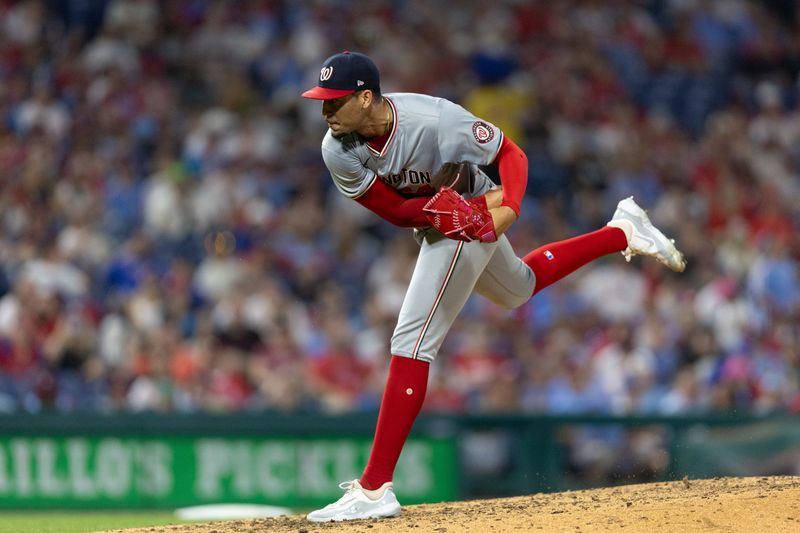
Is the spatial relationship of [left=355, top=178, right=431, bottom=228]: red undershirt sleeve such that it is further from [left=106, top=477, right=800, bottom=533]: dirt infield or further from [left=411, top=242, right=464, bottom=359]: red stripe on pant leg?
[left=106, top=477, right=800, bottom=533]: dirt infield

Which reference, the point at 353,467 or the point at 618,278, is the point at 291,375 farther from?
the point at 618,278

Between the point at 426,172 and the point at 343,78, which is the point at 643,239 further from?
the point at 343,78

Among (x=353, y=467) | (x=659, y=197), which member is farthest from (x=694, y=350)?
(x=353, y=467)

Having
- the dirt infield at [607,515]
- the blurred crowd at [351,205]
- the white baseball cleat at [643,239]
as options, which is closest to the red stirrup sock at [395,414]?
the dirt infield at [607,515]

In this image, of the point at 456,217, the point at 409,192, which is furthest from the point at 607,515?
the point at 409,192

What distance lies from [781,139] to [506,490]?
5.08 metres

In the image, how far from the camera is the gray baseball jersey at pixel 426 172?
5.15 m

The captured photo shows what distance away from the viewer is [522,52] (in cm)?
1265

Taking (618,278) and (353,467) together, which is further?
(618,278)

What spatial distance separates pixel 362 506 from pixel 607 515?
983mm

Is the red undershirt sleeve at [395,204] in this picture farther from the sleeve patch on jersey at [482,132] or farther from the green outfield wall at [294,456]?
the green outfield wall at [294,456]

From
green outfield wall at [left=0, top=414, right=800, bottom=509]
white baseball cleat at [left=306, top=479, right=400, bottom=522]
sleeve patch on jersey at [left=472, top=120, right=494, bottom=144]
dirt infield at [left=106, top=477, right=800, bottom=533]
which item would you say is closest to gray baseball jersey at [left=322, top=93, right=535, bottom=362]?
sleeve patch on jersey at [left=472, top=120, right=494, bottom=144]

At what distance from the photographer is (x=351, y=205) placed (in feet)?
36.7

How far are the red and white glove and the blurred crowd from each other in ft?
15.1
